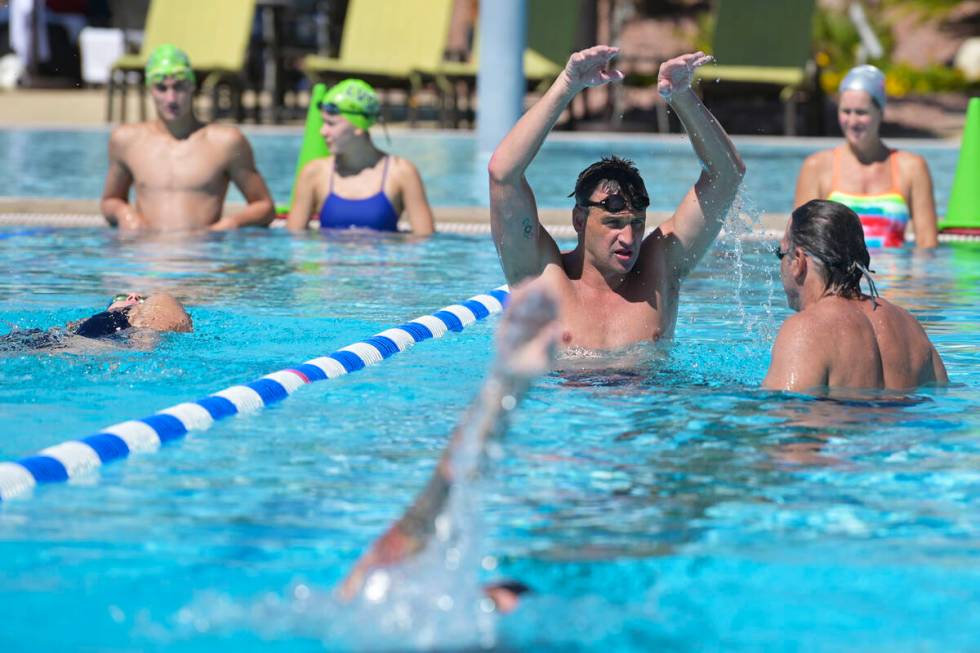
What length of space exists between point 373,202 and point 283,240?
567mm

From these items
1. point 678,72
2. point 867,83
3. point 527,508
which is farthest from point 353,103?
point 527,508

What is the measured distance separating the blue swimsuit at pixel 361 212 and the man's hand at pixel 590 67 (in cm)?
437

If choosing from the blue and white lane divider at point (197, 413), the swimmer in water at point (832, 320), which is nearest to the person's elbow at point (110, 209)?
the blue and white lane divider at point (197, 413)

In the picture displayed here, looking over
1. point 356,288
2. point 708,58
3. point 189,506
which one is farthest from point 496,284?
point 189,506

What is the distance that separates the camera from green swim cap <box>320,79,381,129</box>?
329 inches

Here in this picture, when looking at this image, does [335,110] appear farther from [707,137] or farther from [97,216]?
[707,137]

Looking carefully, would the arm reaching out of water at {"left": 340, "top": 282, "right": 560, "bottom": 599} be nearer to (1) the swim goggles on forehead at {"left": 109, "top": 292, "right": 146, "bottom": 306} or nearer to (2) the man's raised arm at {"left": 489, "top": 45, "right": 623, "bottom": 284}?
(2) the man's raised arm at {"left": 489, "top": 45, "right": 623, "bottom": 284}

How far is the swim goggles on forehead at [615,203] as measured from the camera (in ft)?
15.5

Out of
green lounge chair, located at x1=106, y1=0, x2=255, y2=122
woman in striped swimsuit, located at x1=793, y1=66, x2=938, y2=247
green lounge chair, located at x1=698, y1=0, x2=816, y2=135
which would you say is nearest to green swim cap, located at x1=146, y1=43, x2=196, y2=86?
woman in striped swimsuit, located at x1=793, y1=66, x2=938, y2=247

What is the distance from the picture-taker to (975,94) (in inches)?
762

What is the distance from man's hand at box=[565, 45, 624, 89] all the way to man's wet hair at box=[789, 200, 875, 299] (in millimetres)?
686

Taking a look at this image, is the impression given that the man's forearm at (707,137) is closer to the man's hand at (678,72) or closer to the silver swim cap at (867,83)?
the man's hand at (678,72)

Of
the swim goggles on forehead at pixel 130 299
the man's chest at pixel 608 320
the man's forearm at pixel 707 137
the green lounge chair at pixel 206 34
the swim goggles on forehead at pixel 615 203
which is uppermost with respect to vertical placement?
the green lounge chair at pixel 206 34

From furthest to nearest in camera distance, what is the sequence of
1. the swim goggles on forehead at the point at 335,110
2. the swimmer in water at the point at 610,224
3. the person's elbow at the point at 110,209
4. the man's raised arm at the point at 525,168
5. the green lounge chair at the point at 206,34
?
the green lounge chair at the point at 206,34 → the person's elbow at the point at 110,209 → the swim goggles on forehead at the point at 335,110 → the swimmer in water at the point at 610,224 → the man's raised arm at the point at 525,168
